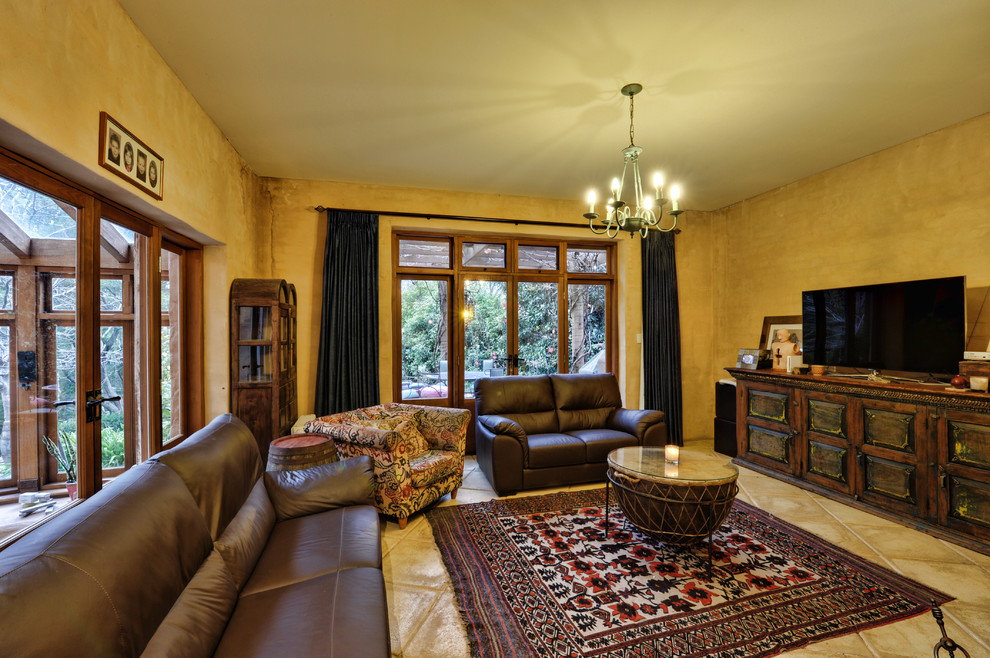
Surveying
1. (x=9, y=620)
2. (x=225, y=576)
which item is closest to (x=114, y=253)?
(x=225, y=576)

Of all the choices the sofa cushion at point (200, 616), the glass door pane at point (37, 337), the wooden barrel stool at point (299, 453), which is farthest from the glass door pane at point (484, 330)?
the sofa cushion at point (200, 616)

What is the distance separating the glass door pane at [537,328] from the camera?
493 cm

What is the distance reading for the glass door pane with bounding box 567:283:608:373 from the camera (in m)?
5.10

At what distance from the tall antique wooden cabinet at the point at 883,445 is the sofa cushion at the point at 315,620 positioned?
3.47m

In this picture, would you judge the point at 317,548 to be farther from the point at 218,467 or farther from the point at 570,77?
the point at 570,77

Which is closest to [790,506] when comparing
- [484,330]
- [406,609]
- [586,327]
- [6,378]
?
[586,327]

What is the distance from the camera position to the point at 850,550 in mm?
2523

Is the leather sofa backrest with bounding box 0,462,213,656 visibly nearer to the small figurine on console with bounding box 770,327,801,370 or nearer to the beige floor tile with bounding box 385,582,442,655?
the beige floor tile with bounding box 385,582,442,655

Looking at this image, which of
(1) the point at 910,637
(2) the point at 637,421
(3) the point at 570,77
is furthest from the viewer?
(2) the point at 637,421

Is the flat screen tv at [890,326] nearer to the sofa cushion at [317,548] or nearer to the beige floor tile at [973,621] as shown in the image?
the beige floor tile at [973,621]

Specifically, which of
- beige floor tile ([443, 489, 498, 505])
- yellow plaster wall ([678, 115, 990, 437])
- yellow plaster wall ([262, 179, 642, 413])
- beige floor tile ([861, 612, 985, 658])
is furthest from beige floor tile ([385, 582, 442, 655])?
yellow plaster wall ([678, 115, 990, 437])

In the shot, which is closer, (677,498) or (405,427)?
(677,498)

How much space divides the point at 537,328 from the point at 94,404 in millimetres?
3833

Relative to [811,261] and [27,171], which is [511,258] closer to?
[811,261]
